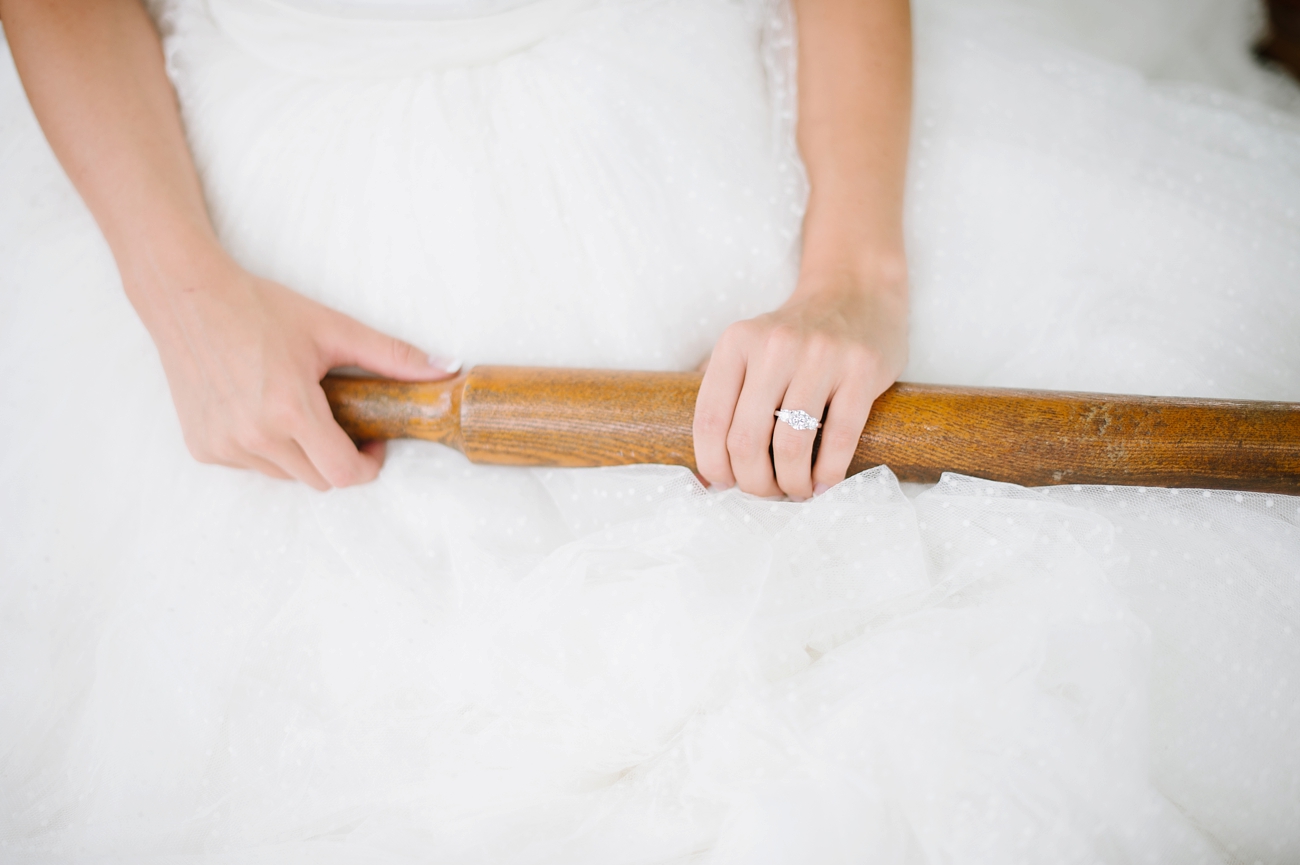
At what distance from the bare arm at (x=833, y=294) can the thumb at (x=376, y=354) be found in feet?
1.29

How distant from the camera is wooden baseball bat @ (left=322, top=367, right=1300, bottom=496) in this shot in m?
0.69

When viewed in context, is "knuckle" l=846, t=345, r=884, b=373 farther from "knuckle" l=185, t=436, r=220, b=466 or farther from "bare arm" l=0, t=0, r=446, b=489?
"knuckle" l=185, t=436, r=220, b=466

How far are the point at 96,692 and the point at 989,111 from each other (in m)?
1.44

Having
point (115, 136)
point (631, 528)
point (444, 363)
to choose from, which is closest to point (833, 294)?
point (631, 528)

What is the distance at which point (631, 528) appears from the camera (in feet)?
2.45

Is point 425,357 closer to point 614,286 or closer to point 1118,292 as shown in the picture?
point 614,286

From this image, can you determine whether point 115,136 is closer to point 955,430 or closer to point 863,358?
point 863,358

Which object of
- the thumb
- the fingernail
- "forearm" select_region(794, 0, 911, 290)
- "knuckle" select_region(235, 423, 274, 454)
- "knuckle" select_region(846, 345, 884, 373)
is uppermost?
"forearm" select_region(794, 0, 911, 290)

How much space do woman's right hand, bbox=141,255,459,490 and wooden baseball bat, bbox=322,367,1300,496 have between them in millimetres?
128

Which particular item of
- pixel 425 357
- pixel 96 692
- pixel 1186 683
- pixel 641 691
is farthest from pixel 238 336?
pixel 1186 683

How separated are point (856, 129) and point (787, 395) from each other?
445 mm

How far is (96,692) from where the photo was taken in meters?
0.79

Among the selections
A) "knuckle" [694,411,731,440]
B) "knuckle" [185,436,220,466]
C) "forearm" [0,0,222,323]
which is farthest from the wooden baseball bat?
"forearm" [0,0,222,323]

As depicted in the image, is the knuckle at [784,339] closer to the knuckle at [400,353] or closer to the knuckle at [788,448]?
the knuckle at [788,448]
